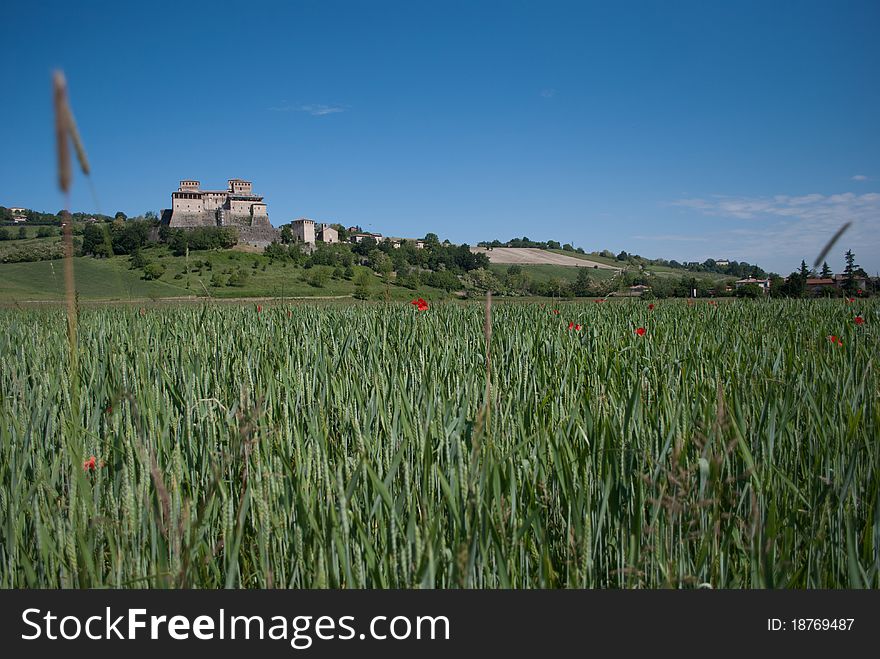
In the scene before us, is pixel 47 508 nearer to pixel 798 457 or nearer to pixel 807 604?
pixel 807 604

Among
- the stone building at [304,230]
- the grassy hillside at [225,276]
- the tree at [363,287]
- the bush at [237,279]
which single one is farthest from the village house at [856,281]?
the stone building at [304,230]

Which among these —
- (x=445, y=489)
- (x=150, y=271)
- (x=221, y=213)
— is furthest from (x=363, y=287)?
(x=221, y=213)

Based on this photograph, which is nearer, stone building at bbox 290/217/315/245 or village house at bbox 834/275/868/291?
village house at bbox 834/275/868/291

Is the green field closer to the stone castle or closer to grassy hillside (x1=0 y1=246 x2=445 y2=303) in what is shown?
grassy hillside (x1=0 y1=246 x2=445 y2=303)

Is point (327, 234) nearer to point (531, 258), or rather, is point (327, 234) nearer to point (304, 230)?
point (304, 230)

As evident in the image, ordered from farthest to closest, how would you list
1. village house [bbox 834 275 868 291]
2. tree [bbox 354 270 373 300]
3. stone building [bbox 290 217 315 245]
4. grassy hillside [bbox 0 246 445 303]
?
1. stone building [bbox 290 217 315 245]
2. grassy hillside [bbox 0 246 445 303]
3. tree [bbox 354 270 373 300]
4. village house [bbox 834 275 868 291]

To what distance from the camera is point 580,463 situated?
165cm

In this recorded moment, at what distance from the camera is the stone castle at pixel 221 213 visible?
3361 inches

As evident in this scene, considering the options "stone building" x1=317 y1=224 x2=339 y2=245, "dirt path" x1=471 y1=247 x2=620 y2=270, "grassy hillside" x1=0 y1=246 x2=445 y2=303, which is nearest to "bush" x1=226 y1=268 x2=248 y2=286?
"grassy hillside" x1=0 y1=246 x2=445 y2=303

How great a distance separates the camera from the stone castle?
85375 mm

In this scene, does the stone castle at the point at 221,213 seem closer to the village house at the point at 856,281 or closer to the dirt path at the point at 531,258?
the dirt path at the point at 531,258

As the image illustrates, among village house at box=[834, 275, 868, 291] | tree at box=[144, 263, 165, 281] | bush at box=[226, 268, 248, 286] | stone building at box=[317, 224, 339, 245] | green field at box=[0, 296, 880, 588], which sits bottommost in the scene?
green field at box=[0, 296, 880, 588]

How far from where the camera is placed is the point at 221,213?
87875 millimetres

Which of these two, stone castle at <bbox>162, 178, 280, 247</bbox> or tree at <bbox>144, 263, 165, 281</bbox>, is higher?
stone castle at <bbox>162, 178, 280, 247</bbox>
